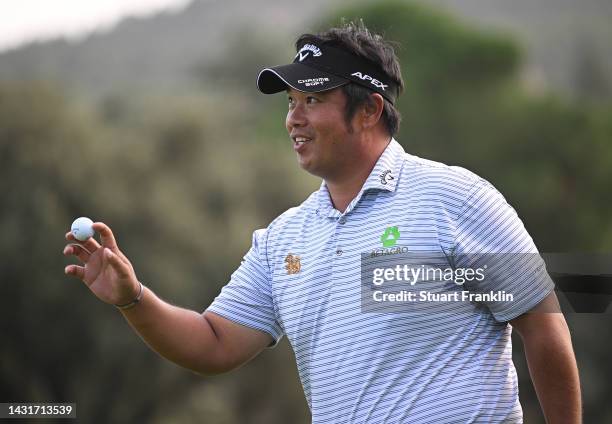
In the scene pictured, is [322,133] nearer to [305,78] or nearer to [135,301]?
[305,78]

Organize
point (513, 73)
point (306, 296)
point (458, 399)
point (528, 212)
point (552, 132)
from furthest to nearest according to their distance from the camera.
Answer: point (513, 73)
point (552, 132)
point (528, 212)
point (306, 296)
point (458, 399)

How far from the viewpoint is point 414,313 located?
3.68m

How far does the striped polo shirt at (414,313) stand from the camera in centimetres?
361

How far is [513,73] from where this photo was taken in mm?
37250

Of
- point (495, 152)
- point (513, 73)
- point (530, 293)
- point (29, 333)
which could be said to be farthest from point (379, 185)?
point (513, 73)

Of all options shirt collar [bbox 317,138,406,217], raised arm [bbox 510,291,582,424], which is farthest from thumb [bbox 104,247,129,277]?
raised arm [bbox 510,291,582,424]

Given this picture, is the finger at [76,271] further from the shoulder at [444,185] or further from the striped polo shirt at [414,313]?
the shoulder at [444,185]

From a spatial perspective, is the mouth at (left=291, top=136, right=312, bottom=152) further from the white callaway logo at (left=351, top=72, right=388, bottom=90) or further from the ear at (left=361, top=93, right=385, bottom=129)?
the white callaway logo at (left=351, top=72, right=388, bottom=90)

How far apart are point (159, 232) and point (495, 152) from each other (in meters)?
16.4

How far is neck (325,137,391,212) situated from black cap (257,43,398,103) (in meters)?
0.31

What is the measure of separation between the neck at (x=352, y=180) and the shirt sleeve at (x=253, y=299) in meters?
0.36

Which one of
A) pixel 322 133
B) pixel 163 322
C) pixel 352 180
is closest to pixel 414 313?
pixel 352 180

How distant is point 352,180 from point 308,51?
636 millimetres

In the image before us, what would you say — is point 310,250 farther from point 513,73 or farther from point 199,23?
point 199,23
